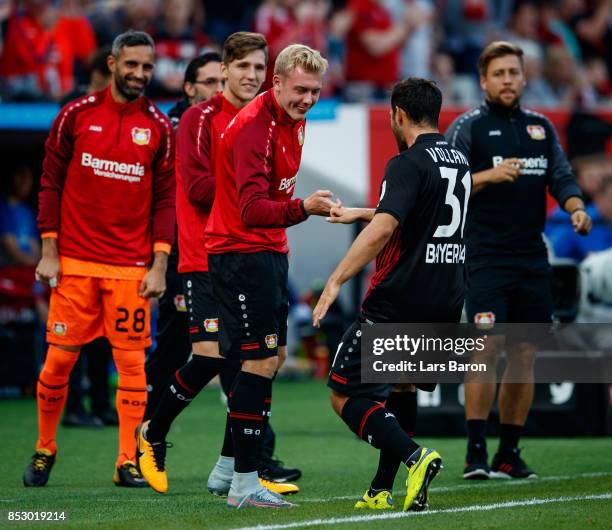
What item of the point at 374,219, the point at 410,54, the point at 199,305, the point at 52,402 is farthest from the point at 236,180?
the point at 410,54

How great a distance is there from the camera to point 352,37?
15.6 m

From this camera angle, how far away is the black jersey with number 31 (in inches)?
225

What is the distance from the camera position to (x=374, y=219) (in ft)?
18.4

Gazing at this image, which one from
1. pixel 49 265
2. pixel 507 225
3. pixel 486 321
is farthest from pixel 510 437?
pixel 49 265

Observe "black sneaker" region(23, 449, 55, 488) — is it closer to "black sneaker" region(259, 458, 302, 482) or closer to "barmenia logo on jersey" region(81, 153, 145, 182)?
"black sneaker" region(259, 458, 302, 482)

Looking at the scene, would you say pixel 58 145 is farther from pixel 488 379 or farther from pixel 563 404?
pixel 563 404

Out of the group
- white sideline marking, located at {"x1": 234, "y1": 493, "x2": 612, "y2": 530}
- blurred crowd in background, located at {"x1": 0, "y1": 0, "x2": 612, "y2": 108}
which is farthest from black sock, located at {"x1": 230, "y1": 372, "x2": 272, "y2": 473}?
blurred crowd in background, located at {"x1": 0, "y1": 0, "x2": 612, "y2": 108}

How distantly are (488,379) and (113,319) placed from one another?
2.24 m

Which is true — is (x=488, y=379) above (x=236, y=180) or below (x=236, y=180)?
below

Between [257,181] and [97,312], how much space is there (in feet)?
5.69

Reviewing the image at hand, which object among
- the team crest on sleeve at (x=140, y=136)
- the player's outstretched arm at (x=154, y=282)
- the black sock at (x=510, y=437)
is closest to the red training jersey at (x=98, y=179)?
the team crest on sleeve at (x=140, y=136)

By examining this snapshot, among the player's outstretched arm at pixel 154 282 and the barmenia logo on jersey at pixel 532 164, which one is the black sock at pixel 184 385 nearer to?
the player's outstretched arm at pixel 154 282

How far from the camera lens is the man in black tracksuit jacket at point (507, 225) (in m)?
7.34

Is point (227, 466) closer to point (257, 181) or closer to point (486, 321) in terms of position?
point (257, 181)
